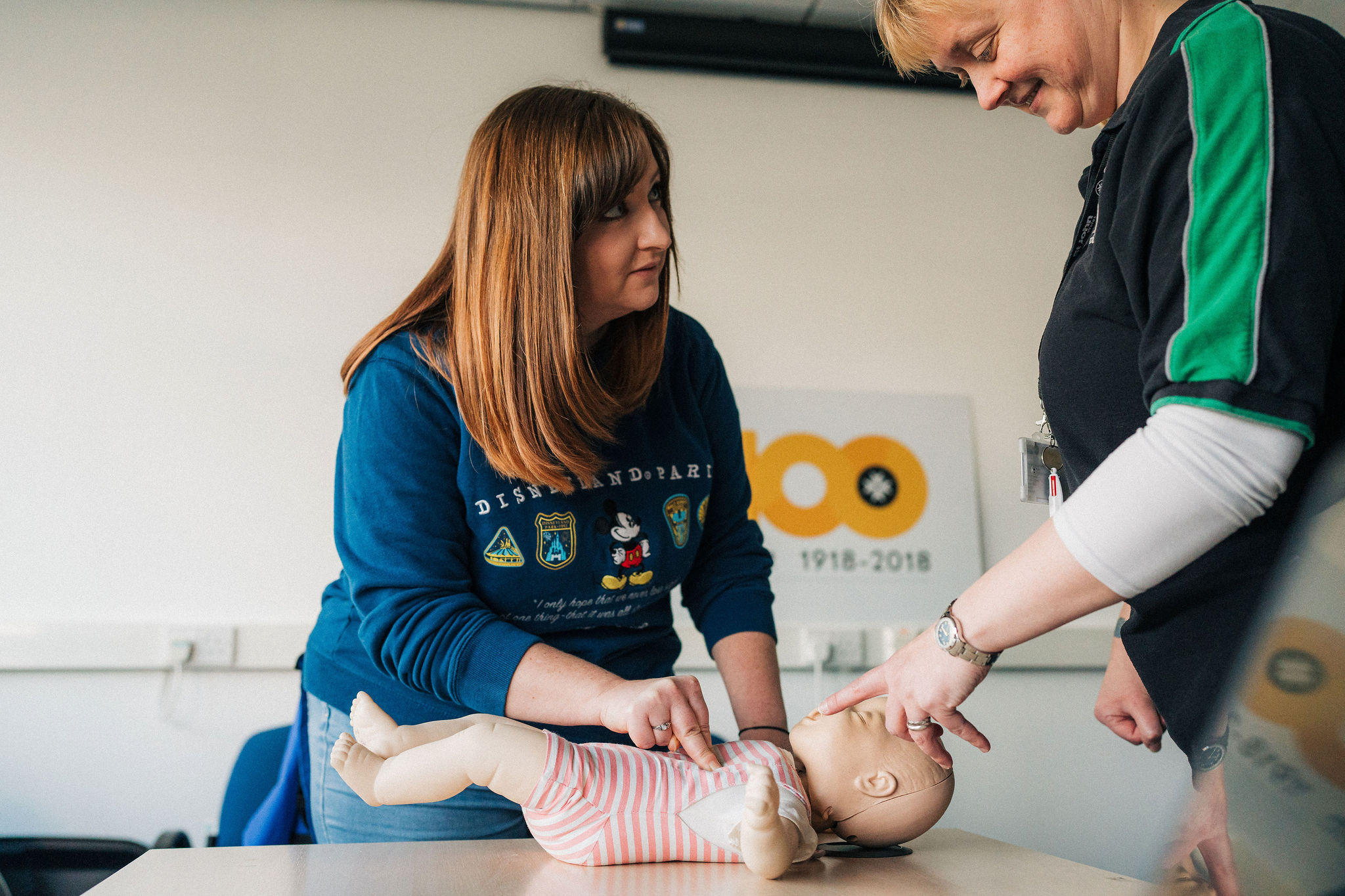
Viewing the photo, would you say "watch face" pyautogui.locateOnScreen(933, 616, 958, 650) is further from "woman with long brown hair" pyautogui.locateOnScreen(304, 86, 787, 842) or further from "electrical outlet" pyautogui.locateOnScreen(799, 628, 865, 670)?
"electrical outlet" pyautogui.locateOnScreen(799, 628, 865, 670)

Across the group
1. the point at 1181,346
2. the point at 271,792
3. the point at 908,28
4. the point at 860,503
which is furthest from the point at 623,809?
the point at 860,503

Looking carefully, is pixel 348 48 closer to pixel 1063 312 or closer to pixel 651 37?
pixel 651 37

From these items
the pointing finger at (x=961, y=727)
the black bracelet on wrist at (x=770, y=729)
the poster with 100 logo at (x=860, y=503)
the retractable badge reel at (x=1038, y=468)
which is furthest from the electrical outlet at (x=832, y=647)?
the pointing finger at (x=961, y=727)

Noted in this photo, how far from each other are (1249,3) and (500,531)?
0.94 metres

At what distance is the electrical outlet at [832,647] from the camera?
2682 mm

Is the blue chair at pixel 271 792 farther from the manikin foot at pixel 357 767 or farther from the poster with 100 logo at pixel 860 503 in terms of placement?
the poster with 100 logo at pixel 860 503

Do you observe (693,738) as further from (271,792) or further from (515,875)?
(271,792)

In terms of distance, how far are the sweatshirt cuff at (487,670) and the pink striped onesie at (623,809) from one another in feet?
0.31

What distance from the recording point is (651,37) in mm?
2783

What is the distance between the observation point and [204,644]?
8.04 ft

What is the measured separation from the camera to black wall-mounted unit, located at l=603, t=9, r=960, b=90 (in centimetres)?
279

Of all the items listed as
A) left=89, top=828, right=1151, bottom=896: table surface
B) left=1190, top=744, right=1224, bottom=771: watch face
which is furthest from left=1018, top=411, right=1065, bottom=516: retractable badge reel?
left=1190, top=744, right=1224, bottom=771: watch face

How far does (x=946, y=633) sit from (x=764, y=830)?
0.88 feet

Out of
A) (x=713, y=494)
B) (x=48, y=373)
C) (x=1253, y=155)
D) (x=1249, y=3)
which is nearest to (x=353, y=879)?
(x=713, y=494)
